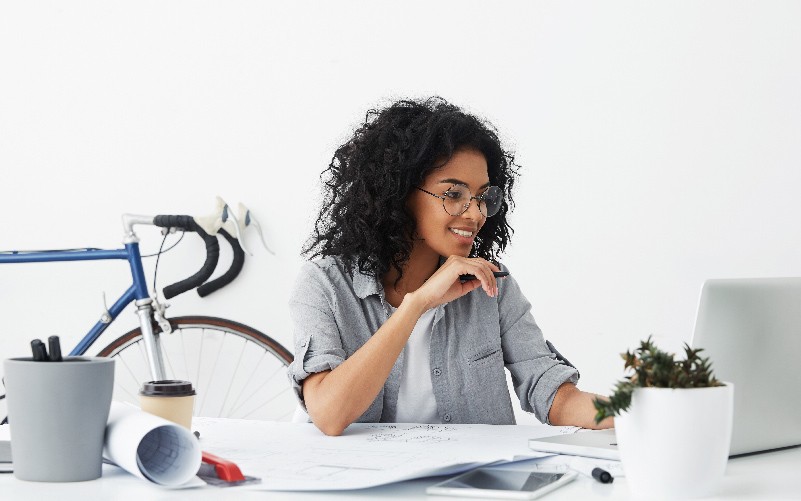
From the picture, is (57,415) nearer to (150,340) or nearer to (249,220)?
(150,340)

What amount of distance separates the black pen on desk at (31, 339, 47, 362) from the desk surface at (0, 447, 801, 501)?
12cm

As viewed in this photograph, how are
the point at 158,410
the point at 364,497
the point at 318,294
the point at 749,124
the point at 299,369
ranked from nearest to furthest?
1. the point at 364,497
2. the point at 158,410
3. the point at 299,369
4. the point at 318,294
5. the point at 749,124

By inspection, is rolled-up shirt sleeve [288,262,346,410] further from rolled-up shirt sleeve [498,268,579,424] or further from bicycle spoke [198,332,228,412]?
bicycle spoke [198,332,228,412]

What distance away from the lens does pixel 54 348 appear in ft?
2.89

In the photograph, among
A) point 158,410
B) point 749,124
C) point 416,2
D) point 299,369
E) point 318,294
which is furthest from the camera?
point 416,2

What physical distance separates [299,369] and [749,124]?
5.59 feet

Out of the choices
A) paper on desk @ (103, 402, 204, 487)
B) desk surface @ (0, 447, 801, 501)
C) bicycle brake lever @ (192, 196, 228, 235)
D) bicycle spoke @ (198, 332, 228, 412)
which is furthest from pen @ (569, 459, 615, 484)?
bicycle spoke @ (198, 332, 228, 412)

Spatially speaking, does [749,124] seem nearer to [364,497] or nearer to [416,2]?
[416,2]

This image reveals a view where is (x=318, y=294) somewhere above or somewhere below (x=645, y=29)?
below

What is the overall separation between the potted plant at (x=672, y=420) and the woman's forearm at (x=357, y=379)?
1.85 feet

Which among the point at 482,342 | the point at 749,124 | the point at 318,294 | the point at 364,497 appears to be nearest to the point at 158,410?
the point at 364,497

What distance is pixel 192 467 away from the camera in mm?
881

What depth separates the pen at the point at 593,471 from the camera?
36.2 inches

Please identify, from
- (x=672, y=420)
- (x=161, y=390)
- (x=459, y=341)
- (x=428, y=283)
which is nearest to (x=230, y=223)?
(x=459, y=341)
